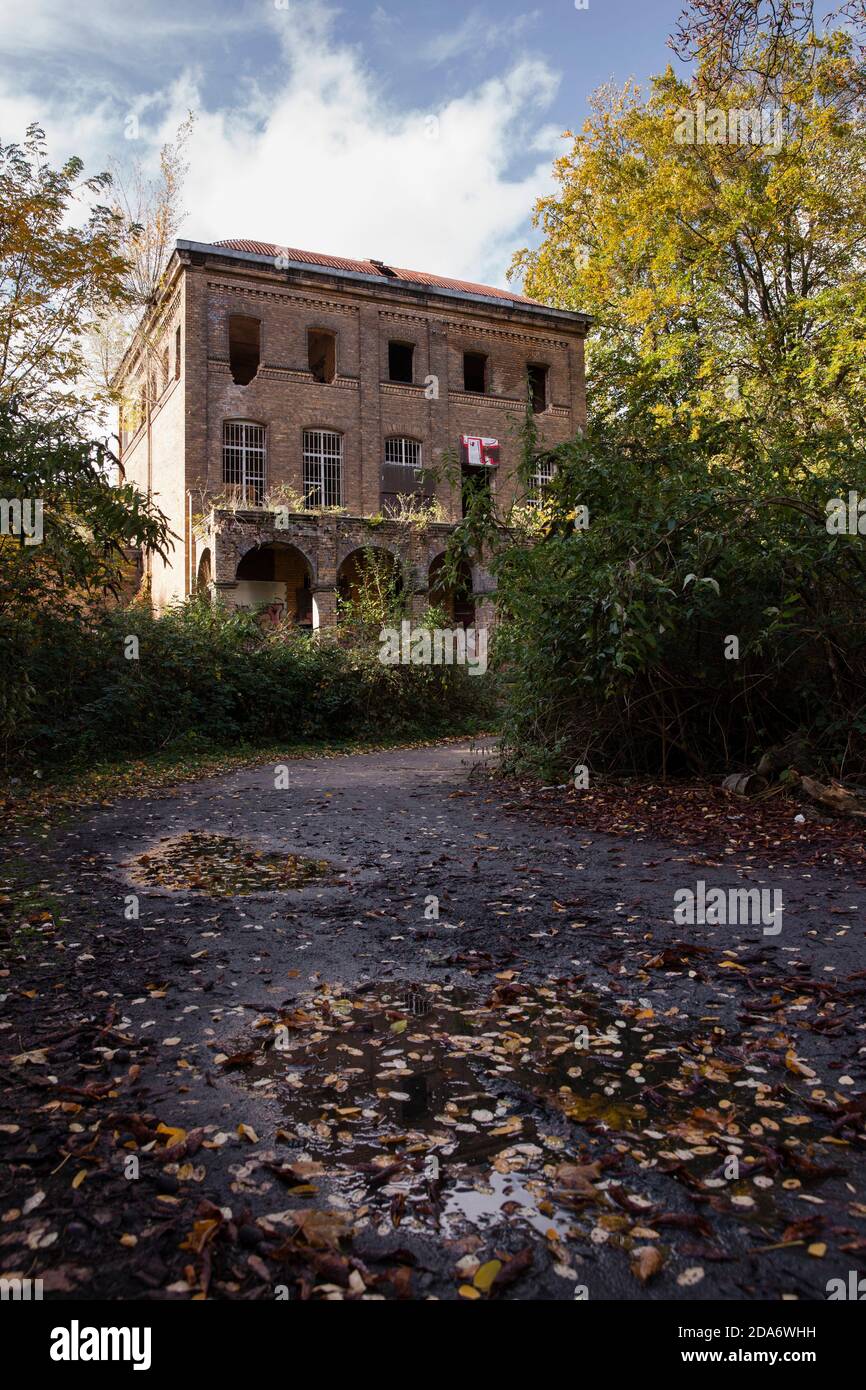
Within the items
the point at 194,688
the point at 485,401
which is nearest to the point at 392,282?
the point at 485,401

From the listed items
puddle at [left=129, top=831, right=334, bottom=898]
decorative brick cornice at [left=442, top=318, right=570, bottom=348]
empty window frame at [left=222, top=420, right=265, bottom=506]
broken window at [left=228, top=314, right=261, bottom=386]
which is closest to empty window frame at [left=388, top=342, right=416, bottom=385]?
decorative brick cornice at [left=442, top=318, right=570, bottom=348]

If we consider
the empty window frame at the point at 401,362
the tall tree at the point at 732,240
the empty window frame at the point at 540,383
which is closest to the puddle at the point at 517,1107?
the tall tree at the point at 732,240

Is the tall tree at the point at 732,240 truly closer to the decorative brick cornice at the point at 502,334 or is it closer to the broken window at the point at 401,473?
the decorative brick cornice at the point at 502,334

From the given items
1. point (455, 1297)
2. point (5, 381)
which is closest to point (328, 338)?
point (5, 381)

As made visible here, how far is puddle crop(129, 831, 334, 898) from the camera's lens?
6.32 meters

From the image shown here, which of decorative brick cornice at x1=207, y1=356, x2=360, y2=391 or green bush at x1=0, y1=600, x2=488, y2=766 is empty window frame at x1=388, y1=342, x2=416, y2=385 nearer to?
decorative brick cornice at x1=207, y1=356, x2=360, y2=391

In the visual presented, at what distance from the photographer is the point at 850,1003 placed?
3.88 meters

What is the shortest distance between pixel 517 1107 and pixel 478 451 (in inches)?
1214

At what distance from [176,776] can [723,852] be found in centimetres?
862

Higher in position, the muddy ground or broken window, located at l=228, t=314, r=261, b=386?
broken window, located at l=228, t=314, r=261, b=386

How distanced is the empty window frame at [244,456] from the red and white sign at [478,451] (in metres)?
7.72

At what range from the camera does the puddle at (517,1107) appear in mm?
2521

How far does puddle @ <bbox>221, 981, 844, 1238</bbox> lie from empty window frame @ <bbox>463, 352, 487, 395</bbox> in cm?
3184

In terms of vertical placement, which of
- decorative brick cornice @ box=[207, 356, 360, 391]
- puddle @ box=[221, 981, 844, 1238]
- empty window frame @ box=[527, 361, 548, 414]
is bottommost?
puddle @ box=[221, 981, 844, 1238]
